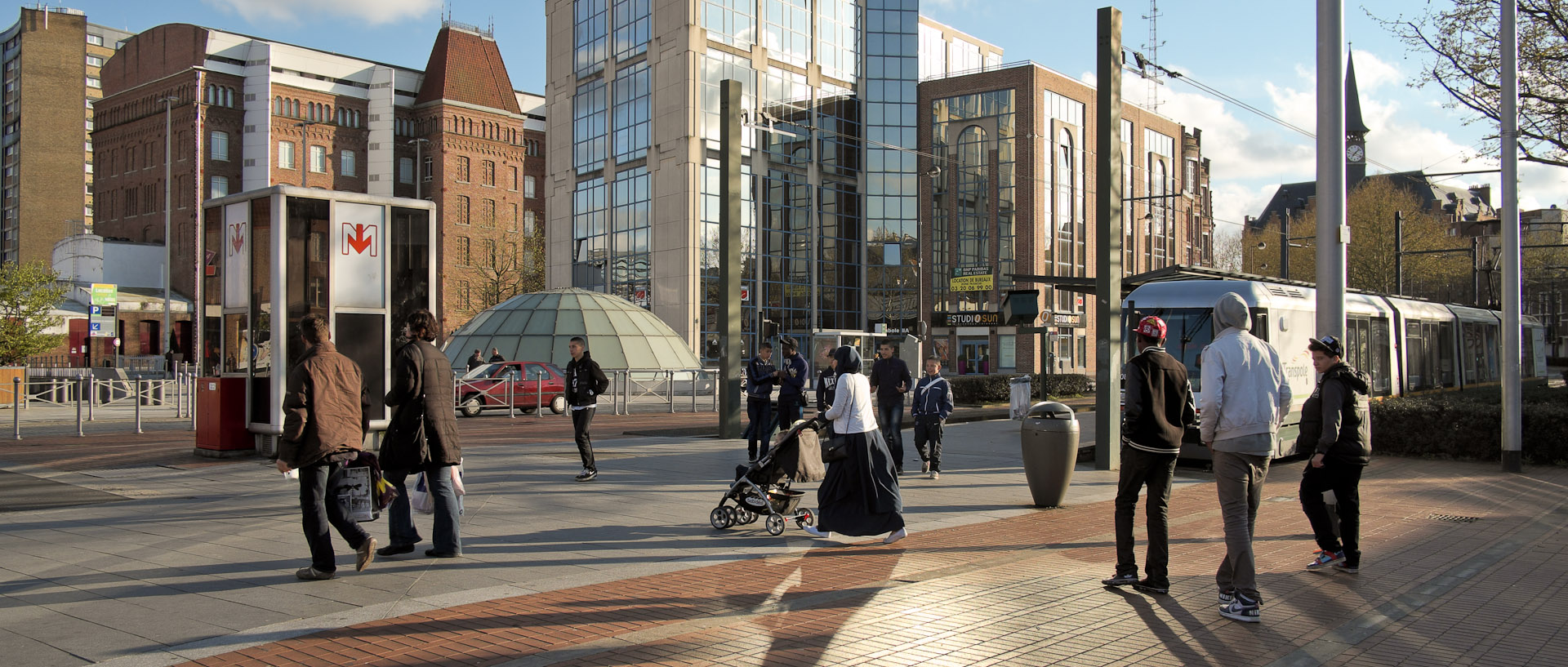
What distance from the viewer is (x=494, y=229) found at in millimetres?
71875

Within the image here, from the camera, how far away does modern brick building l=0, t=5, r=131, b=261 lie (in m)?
78.7

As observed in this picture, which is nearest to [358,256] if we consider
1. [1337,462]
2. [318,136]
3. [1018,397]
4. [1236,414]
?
[1236,414]

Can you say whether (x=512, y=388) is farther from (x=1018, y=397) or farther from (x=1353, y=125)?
(x=1353, y=125)

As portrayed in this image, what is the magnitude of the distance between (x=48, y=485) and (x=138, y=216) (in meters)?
69.8

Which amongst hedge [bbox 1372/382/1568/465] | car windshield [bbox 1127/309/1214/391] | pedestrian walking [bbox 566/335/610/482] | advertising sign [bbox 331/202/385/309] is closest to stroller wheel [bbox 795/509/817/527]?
pedestrian walking [bbox 566/335/610/482]

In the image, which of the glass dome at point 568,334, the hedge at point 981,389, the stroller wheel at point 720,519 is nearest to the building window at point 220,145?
the glass dome at point 568,334

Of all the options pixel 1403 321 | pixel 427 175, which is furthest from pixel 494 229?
pixel 1403 321

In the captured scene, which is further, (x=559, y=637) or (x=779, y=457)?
A: (x=779, y=457)

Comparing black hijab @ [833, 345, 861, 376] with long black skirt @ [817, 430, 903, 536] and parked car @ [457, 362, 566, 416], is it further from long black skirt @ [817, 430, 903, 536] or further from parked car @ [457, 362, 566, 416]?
parked car @ [457, 362, 566, 416]

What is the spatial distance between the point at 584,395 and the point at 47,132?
88.9 meters

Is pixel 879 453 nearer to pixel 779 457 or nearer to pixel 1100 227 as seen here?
pixel 779 457

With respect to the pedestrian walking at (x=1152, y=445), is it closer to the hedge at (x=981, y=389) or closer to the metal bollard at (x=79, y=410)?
the metal bollard at (x=79, y=410)

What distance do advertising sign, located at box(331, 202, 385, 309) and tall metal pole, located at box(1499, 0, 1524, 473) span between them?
15648mm

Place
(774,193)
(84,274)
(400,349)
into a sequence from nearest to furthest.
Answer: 1. (400,349)
2. (774,193)
3. (84,274)
